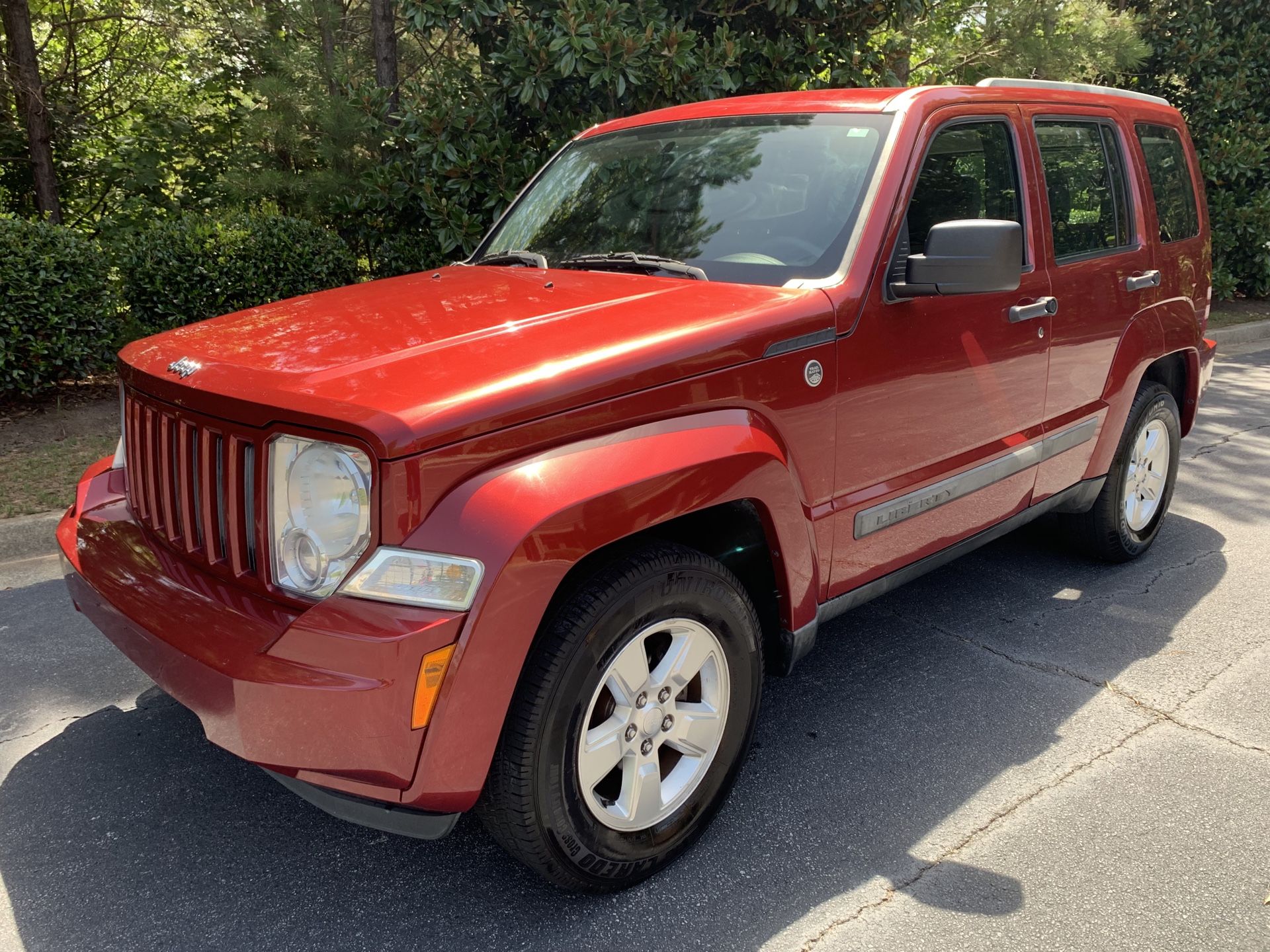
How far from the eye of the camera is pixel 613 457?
2283 millimetres

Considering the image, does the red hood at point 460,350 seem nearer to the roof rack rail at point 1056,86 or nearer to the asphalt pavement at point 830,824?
the asphalt pavement at point 830,824

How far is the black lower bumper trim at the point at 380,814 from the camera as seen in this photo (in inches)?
83.7

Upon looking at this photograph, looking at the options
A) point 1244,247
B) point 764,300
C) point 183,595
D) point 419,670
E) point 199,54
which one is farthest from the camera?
point 1244,247

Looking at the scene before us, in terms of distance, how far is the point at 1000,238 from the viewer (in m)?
2.87

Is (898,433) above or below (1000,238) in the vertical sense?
A: below

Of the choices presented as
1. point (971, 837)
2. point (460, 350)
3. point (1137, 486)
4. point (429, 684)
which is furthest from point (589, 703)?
point (1137, 486)

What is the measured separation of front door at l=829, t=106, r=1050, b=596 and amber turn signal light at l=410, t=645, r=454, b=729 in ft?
4.33

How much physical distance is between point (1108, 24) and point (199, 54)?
8.70 meters

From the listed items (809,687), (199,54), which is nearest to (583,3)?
(199,54)

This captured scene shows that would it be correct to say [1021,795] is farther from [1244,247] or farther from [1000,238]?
[1244,247]

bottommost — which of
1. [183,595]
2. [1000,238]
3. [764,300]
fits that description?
[183,595]

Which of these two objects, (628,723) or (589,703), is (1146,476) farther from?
(589,703)

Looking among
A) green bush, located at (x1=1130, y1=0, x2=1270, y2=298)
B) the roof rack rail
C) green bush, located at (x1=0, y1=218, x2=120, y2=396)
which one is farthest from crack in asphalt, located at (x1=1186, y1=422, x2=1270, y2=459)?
green bush, located at (x1=0, y1=218, x2=120, y2=396)

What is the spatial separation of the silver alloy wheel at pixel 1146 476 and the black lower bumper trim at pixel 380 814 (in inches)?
135
